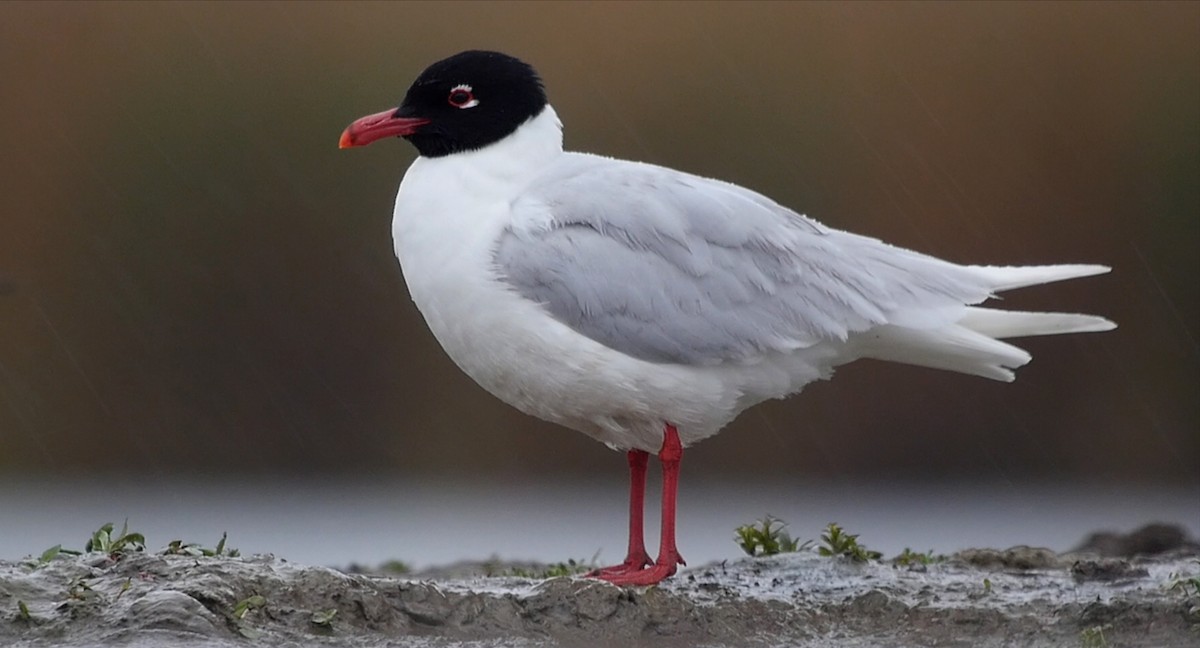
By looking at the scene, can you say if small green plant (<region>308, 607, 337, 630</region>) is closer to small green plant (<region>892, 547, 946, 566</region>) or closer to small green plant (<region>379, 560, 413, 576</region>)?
small green plant (<region>379, 560, 413, 576</region>)

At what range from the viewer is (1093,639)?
5316 millimetres

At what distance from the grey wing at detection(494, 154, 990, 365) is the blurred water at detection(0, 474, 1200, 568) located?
4.18 meters

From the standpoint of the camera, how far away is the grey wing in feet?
19.4

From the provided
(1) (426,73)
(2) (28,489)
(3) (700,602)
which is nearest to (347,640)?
(3) (700,602)

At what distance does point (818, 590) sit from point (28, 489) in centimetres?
735

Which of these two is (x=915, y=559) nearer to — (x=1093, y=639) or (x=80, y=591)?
(x=1093, y=639)

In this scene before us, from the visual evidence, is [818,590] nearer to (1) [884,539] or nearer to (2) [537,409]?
(2) [537,409]

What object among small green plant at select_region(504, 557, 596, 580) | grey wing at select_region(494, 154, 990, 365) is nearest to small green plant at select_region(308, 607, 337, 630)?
grey wing at select_region(494, 154, 990, 365)

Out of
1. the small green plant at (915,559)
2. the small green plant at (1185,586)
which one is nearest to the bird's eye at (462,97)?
the small green plant at (915,559)

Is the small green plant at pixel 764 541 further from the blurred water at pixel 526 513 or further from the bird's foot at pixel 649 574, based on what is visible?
the blurred water at pixel 526 513

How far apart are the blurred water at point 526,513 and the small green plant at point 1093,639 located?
483cm

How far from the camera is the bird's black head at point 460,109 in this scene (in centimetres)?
639

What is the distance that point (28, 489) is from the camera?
11930 mm

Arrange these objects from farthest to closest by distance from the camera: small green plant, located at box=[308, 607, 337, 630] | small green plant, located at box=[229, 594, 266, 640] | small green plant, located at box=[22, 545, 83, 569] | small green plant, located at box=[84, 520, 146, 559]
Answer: small green plant, located at box=[84, 520, 146, 559]
small green plant, located at box=[22, 545, 83, 569]
small green plant, located at box=[308, 607, 337, 630]
small green plant, located at box=[229, 594, 266, 640]
